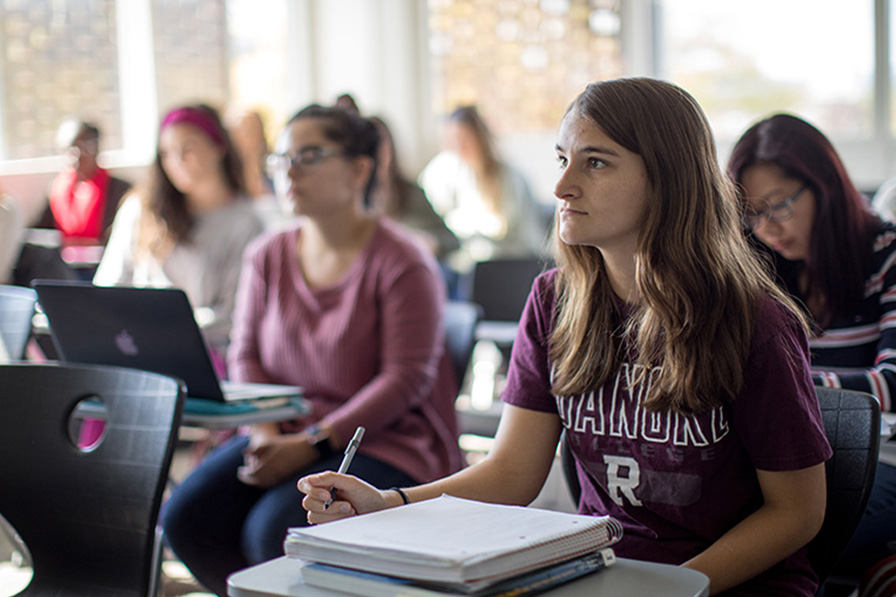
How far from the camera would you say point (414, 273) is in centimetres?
233

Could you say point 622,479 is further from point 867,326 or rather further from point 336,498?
point 867,326

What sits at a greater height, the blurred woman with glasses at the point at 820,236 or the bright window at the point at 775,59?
the bright window at the point at 775,59

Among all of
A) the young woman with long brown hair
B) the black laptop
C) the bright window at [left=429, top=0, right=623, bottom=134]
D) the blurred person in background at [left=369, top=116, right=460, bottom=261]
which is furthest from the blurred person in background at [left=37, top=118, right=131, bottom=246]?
the young woman with long brown hair

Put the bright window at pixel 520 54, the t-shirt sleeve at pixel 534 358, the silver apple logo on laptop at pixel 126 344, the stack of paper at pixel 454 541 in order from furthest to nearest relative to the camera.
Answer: the bright window at pixel 520 54
the silver apple logo on laptop at pixel 126 344
the t-shirt sleeve at pixel 534 358
the stack of paper at pixel 454 541

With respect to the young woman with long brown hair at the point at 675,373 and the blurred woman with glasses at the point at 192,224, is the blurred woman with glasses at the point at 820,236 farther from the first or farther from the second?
the blurred woman with glasses at the point at 192,224

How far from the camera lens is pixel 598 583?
108 cm

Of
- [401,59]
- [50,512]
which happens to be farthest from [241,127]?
[50,512]

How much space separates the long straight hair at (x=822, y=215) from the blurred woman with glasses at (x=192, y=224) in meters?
1.77

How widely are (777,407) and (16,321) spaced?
187 cm

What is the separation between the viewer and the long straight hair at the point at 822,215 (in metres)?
2.01

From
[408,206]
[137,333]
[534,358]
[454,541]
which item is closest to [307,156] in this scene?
[137,333]

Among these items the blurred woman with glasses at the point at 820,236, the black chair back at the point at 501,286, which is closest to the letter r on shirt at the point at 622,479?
the blurred woman with glasses at the point at 820,236

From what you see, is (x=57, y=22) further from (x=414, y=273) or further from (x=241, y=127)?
(x=414, y=273)

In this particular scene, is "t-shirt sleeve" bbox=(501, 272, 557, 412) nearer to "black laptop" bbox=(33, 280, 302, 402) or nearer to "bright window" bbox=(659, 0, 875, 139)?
"black laptop" bbox=(33, 280, 302, 402)
